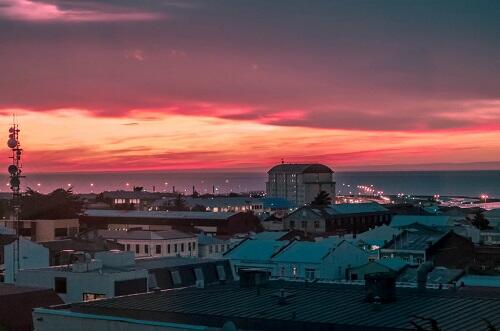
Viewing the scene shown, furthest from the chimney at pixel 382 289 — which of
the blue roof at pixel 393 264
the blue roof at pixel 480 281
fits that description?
the blue roof at pixel 393 264

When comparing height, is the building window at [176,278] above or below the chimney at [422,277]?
below

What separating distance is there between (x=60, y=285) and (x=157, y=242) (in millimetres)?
27496

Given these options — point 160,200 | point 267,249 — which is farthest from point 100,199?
point 267,249

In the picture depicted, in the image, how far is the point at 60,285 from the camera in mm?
34781

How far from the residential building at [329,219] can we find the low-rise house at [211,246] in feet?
68.2

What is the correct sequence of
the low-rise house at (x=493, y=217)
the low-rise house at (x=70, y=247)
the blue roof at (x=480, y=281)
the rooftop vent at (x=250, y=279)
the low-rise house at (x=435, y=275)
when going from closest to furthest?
1. the rooftop vent at (x=250, y=279)
2. the blue roof at (x=480, y=281)
3. the low-rise house at (x=435, y=275)
4. the low-rise house at (x=70, y=247)
5. the low-rise house at (x=493, y=217)

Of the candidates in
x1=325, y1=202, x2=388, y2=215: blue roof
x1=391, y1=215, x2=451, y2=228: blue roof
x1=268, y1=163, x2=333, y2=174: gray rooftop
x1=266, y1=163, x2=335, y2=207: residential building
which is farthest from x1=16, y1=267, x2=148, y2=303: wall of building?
x1=268, y1=163, x2=333, y2=174: gray rooftop

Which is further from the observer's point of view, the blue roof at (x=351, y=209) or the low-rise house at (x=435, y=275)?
the blue roof at (x=351, y=209)

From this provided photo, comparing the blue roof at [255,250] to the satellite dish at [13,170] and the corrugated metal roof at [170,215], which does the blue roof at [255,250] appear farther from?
the corrugated metal roof at [170,215]

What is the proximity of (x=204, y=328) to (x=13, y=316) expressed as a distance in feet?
46.3

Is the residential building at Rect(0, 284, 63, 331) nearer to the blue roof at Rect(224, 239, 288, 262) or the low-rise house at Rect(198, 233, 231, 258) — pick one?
the blue roof at Rect(224, 239, 288, 262)

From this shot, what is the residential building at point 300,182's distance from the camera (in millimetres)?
154250

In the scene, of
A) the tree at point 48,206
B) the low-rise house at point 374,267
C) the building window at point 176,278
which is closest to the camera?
the building window at point 176,278

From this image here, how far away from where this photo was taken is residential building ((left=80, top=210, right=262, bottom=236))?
82.3 metres
